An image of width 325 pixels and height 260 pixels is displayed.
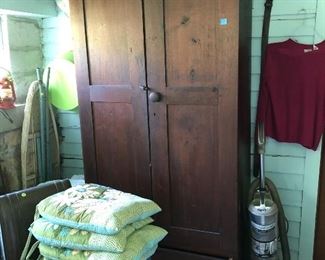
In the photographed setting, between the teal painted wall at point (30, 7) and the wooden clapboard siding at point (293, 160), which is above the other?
the teal painted wall at point (30, 7)

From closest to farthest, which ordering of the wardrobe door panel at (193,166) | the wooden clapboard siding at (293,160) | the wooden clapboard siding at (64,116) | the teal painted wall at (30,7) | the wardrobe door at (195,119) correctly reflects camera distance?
the wardrobe door at (195,119) < the wardrobe door panel at (193,166) < the wooden clapboard siding at (293,160) < the teal painted wall at (30,7) < the wooden clapboard siding at (64,116)

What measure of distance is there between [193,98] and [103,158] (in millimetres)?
618

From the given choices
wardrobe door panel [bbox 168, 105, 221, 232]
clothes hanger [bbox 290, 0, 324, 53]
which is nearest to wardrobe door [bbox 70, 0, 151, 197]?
wardrobe door panel [bbox 168, 105, 221, 232]

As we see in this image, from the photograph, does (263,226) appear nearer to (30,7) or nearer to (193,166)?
(193,166)

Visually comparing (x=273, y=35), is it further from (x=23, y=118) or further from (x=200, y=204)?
(x=23, y=118)

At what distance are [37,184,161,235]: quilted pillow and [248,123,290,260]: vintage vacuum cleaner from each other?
59 centimetres

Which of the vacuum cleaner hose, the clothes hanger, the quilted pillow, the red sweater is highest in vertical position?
the clothes hanger

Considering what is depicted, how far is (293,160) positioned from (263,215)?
454 mm

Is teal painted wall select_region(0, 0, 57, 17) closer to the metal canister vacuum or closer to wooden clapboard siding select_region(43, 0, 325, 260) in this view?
wooden clapboard siding select_region(43, 0, 325, 260)

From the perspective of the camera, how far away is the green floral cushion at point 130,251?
4.11 ft

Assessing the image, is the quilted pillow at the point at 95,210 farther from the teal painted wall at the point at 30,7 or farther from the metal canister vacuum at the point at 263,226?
the teal painted wall at the point at 30,7

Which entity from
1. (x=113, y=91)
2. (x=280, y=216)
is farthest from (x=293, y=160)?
(x=113, y=91)

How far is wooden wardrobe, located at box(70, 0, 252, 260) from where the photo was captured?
4.84ft

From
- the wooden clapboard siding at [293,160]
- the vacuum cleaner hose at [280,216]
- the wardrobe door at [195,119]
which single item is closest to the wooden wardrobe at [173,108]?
the wardrobe door at [195,119]
